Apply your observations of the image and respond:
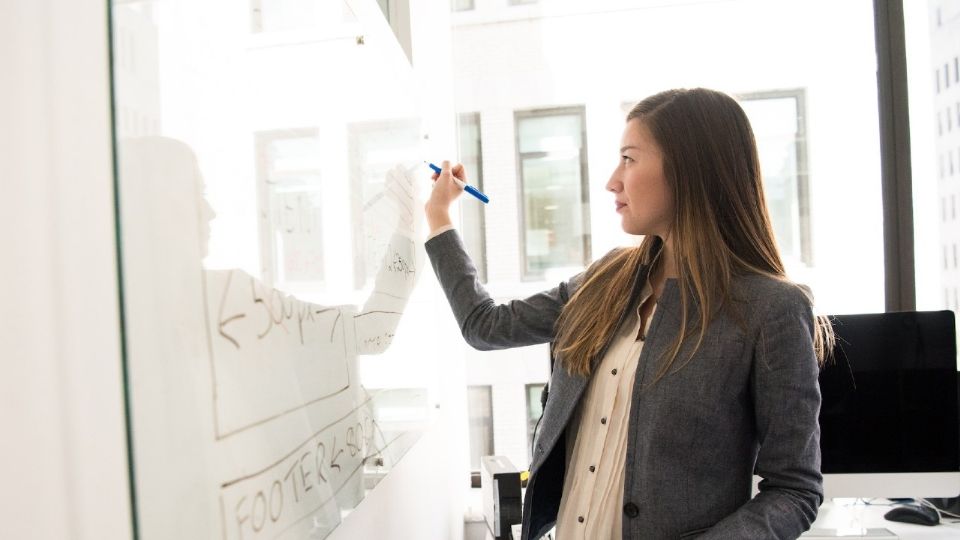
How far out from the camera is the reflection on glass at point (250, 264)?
0.48 meters

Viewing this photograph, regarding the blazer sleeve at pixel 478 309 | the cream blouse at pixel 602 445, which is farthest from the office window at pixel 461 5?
the cream blouse at pixel 602 445

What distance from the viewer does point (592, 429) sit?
1.14 meters

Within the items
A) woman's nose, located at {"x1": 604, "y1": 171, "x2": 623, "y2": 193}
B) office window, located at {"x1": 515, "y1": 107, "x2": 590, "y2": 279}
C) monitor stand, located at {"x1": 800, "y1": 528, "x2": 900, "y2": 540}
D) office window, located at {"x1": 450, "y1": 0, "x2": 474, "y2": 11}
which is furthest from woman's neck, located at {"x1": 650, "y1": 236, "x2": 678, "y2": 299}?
office window, located at {"x1": 450, "y1": 0, "x2": 474, "y2": 11}

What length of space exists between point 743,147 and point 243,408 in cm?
91

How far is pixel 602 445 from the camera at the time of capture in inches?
43.3

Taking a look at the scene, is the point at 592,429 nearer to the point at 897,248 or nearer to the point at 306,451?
the point at 306,451

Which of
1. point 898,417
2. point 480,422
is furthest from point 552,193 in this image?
point 898,417

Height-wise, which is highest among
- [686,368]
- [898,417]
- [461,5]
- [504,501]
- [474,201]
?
[461,5]

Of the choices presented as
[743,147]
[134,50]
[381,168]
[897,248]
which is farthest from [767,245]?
[897,248]

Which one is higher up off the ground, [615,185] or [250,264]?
[615,185]

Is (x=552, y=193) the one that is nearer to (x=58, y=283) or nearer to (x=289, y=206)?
(x=289, y=206)

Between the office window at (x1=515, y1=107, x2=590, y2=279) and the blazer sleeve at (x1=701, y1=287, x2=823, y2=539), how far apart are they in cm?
147

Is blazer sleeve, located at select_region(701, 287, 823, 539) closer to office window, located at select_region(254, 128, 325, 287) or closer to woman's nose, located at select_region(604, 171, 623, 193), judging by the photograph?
woman's nose, located at select_region(604, 171, 623, 193)

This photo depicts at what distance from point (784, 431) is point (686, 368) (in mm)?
169
